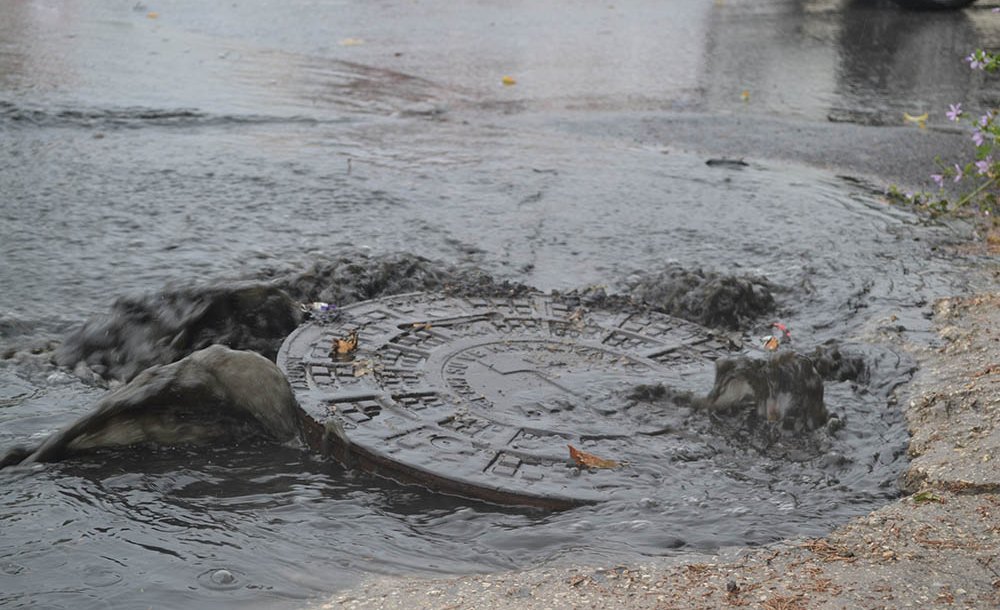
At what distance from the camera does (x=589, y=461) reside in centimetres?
336

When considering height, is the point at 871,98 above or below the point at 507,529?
above

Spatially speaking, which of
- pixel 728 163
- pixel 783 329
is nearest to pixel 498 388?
pixel 783 329

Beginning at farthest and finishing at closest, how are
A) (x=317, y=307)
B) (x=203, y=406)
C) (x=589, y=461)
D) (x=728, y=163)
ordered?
(x=728, y=163) → (x=317, y=307) → (x=203, y=406) → (x=589, y=461)

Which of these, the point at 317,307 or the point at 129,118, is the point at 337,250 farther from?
the point at 129,118

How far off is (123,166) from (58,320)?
2241 millimetres

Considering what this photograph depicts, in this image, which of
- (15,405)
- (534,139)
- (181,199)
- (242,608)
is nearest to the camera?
(242,608)

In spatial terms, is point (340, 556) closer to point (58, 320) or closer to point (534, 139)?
point (58, 320)

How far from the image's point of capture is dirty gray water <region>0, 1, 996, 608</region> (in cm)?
300

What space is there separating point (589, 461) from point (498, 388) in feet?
1.79

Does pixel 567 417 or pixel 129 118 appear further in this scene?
pixel 129 118

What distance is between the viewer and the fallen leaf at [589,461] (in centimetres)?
335

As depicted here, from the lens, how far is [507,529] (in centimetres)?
309

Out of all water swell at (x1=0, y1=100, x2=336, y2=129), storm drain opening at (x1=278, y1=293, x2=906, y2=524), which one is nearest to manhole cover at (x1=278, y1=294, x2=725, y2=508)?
storm drain opening at (x1=278, y1=293, x2=906, y2=524)

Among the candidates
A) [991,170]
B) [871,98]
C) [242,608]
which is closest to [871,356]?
[991,170]
